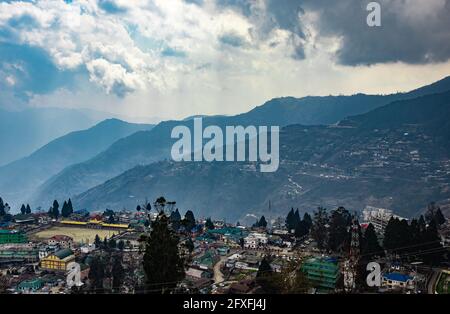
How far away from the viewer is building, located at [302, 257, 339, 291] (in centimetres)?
2022

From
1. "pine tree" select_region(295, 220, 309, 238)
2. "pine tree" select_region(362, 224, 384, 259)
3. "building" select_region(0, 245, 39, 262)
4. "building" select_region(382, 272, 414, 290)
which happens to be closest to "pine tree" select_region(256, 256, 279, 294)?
"building" select_region(382, 272, 414, 290)

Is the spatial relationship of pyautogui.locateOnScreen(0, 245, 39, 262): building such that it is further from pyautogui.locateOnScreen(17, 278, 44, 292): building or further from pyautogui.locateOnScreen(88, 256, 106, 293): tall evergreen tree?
pyautogui.locateOnScreen(88, 256, 106, 293): tall evergreen tree

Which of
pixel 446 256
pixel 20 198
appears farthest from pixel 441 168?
pixel 20 198

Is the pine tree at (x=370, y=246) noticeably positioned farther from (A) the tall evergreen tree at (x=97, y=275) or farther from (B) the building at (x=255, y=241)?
(A) the tall evergreen tree at (x=97, y=275)

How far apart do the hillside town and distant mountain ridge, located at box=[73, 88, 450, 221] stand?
187 feet

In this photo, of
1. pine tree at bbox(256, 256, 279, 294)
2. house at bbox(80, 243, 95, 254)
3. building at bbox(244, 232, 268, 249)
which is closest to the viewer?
pine tree at bbox(256, 256, 279, 294)

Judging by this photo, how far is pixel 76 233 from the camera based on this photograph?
1655 inches

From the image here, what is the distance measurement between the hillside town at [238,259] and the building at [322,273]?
0.04 metres

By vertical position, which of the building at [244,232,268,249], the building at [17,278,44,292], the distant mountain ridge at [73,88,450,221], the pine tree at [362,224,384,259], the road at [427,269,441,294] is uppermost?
the distant mountain ridge at [73,88,450,221]

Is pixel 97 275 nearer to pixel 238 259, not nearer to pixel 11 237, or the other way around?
pixel 238 259

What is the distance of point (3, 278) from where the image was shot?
25219mm

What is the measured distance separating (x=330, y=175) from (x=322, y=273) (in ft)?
307
